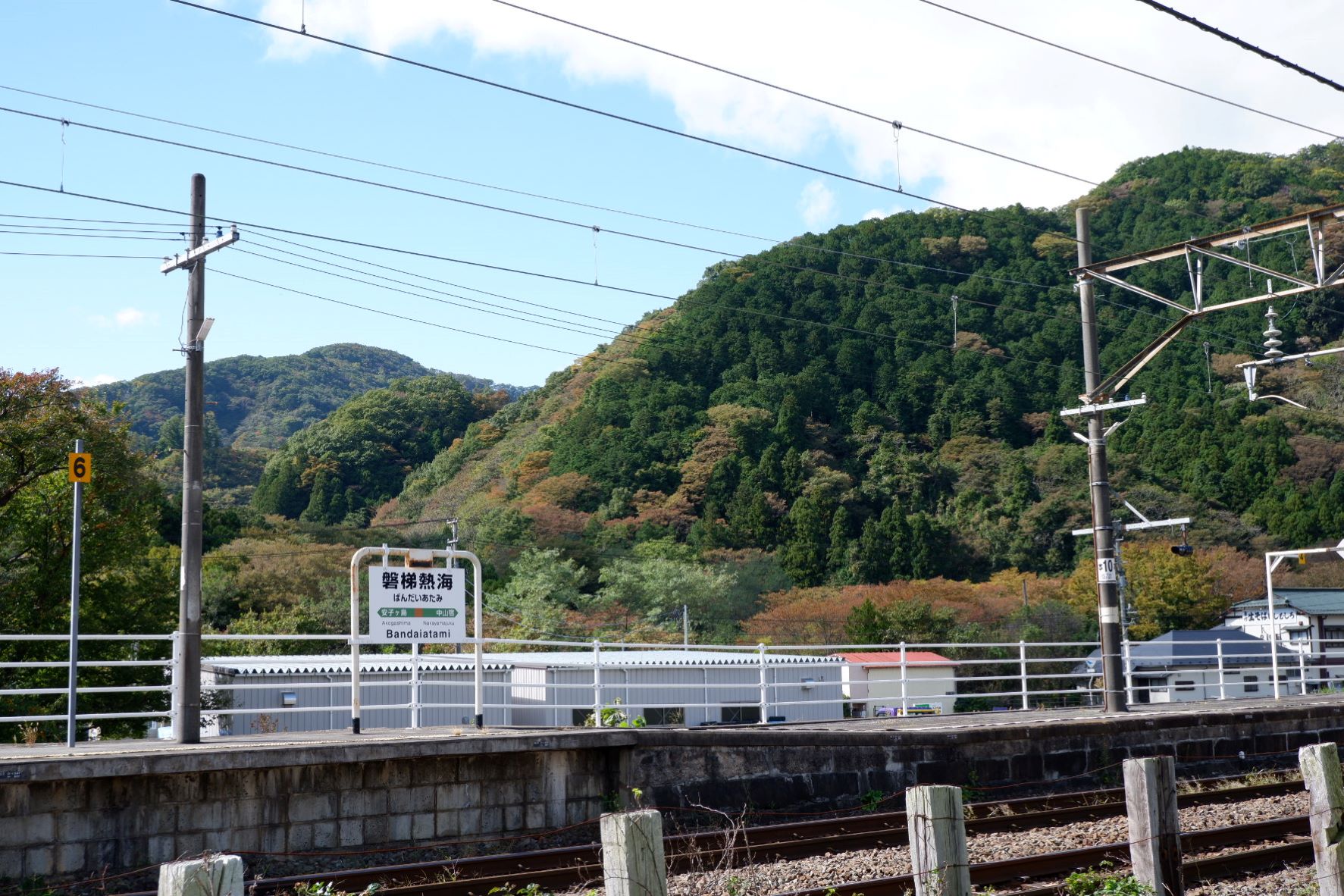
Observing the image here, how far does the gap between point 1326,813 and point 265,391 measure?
6602 inches

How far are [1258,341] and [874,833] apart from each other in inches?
2346

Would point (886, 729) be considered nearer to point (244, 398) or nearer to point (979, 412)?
Answer: point (979, 412)

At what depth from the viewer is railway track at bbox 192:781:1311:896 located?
9664 millimetres

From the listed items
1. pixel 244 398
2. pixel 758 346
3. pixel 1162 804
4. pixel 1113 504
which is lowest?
pixel 1162 804

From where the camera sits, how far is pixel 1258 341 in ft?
208

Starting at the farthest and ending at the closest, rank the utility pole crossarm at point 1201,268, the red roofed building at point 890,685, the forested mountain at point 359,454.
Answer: the forested mountain at point 359,454
the red roofed building at point 890,685
the utility pole crossarm at point 1201,268

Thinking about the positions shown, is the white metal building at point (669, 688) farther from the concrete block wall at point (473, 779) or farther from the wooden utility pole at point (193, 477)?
the wooden utility pole at point (193, 477)

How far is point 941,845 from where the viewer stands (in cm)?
600

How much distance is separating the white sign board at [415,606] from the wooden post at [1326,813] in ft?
26.1

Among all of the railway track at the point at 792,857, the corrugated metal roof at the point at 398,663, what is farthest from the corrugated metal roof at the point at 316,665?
the railway track at the point at 792,857

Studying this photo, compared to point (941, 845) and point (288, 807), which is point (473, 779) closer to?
point (288, 807)

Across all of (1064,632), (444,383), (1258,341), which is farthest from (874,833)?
(444,383)

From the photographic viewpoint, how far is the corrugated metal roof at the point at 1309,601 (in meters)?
46.1

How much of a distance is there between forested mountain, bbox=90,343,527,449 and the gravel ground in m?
125
